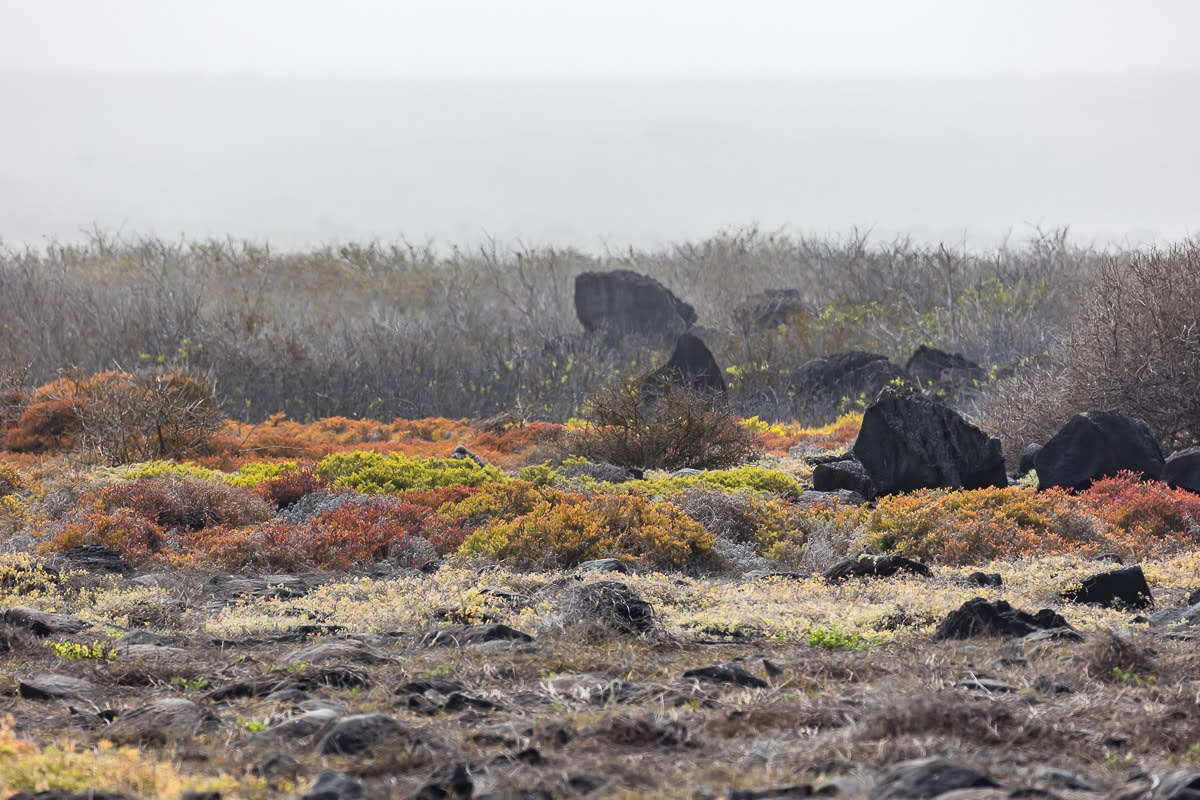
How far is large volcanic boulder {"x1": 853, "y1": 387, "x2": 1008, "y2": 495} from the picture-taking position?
11828mm

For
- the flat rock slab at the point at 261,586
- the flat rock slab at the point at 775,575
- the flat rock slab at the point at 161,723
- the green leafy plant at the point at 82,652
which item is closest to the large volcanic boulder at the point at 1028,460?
the flat rock slab at the point at 775,575

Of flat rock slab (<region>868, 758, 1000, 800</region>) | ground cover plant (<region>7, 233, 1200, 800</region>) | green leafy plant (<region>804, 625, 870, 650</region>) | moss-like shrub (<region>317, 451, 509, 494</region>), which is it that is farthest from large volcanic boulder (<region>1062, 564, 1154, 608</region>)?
moss-like shrub (<region>317, 451, 509, 494</region>)

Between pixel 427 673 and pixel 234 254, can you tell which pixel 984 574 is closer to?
pixel 427 673

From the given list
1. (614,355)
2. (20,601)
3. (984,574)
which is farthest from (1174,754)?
(614,355)

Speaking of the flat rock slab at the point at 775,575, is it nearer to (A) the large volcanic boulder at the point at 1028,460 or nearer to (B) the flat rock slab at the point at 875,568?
(B) the flat rock slab at the point at 875,568

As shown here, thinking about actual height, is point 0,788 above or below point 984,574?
above

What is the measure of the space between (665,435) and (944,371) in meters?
8.84

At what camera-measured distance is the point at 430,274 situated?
42.4 metres

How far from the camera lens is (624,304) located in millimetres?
28969

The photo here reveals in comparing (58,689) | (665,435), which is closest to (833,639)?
(58,689)

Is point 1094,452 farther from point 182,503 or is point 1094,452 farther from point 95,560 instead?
point 95,560

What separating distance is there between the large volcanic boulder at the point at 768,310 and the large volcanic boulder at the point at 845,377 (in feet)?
21.0

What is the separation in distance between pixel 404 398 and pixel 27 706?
1874cm

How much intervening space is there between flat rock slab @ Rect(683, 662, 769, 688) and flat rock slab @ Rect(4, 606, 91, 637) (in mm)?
3317
